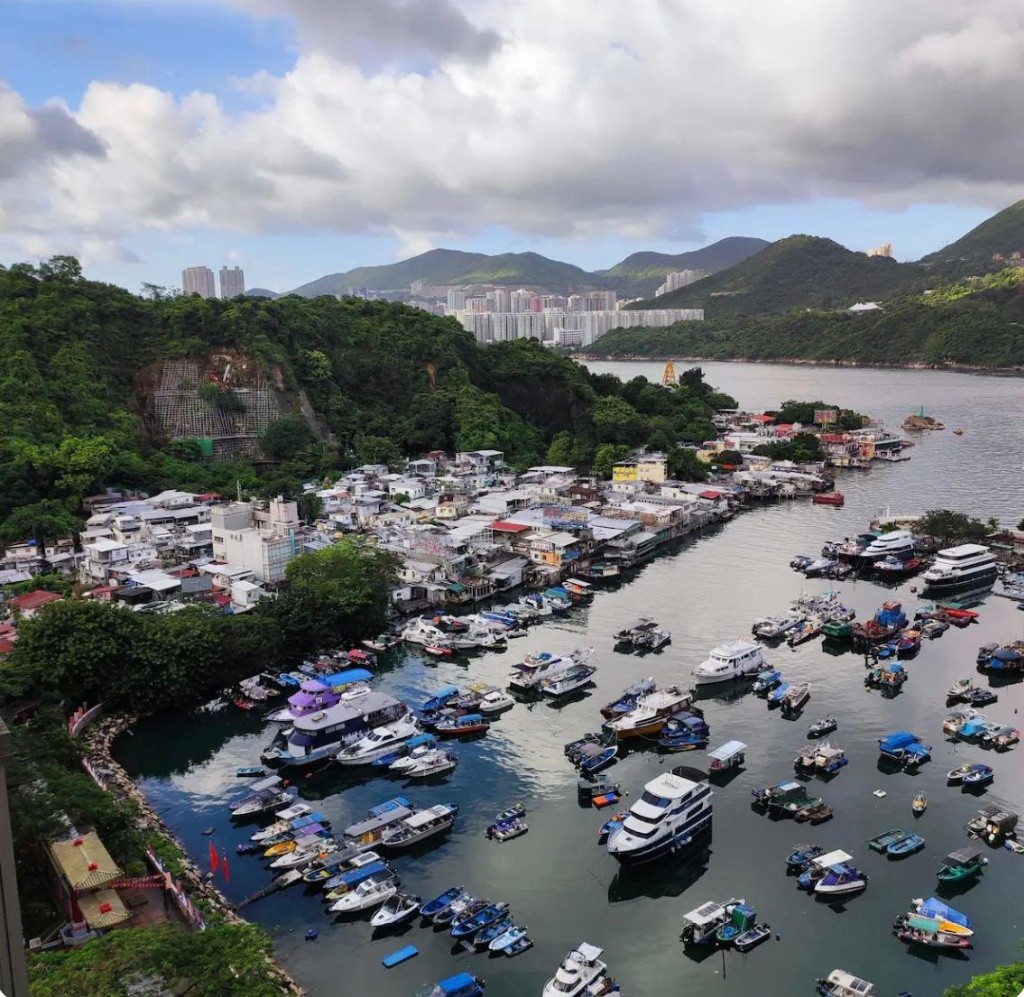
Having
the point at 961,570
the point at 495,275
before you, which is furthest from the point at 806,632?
the point at 495,275

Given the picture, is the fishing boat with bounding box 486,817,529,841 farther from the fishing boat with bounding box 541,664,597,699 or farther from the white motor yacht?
the fishing boat with bounding box 541,664,597,699

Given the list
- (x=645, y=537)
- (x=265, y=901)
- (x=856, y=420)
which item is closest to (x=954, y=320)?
(x=856, y=420)

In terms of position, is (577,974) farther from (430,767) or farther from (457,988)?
(430,767)

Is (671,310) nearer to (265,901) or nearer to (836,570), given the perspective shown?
(836,570)

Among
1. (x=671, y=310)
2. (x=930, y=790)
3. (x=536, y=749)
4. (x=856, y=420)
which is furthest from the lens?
(x=671, y=310)

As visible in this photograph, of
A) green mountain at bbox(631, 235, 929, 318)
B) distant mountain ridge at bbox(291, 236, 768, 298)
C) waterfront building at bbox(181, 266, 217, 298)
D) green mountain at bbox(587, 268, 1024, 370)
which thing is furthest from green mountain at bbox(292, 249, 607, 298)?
waterfront building at bbox(181, 266, 217, 298)

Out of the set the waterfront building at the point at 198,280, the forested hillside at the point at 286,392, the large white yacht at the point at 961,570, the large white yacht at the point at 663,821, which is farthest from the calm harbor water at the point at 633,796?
the waterfront building at the point at 198,280
